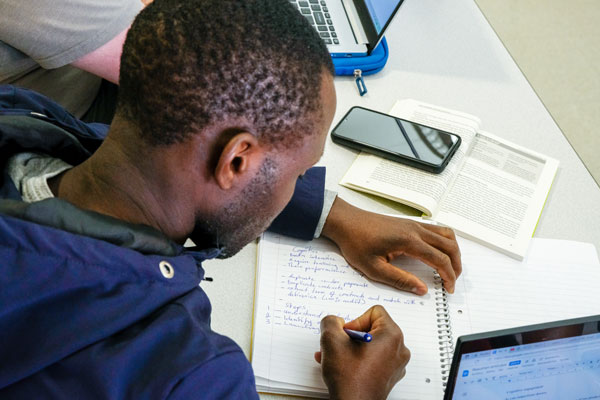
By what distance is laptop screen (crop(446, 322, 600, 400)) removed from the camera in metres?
0.64

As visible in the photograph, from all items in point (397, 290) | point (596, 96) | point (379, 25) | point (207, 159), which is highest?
point (207, 159)

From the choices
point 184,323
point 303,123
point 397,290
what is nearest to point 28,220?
point 184,323

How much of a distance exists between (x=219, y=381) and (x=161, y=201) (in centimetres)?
20

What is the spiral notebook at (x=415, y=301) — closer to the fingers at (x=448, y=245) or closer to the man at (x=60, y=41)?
the fingers at (x=448, y=245)

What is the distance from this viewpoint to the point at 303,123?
0.63m

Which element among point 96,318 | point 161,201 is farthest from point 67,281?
point 161,201

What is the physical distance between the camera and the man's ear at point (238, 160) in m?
0.60

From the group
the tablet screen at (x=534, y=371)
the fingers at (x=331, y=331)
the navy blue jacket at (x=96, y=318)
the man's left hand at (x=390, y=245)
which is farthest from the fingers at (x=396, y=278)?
the navy blue jacket at (x=96, y=318)

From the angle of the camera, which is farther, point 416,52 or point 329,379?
point 416,52

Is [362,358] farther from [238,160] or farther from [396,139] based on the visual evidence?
[396,139]

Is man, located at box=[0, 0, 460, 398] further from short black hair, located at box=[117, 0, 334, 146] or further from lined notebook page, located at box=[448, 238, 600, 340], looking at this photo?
lined notebook page, located at box=[448, 238, 600, 340]

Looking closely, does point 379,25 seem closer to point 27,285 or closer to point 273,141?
point 273,141

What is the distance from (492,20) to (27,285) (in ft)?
6.99

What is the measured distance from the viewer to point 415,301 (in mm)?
880
